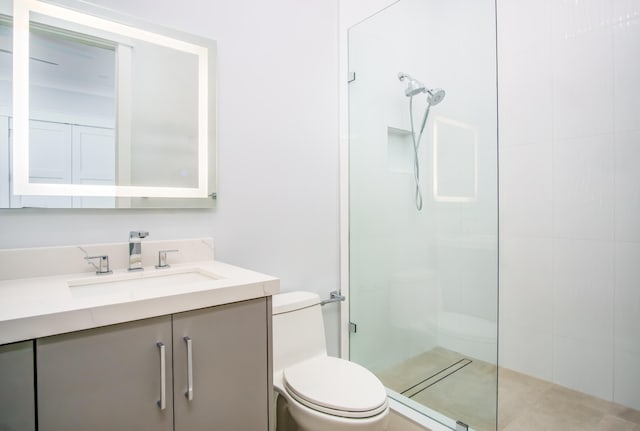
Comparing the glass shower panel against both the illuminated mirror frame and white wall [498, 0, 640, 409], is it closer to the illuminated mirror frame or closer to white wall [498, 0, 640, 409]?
white wall [498, 0, 640, 409]

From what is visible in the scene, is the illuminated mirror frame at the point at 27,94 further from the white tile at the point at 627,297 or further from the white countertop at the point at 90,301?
the white tile at the point at 627,297

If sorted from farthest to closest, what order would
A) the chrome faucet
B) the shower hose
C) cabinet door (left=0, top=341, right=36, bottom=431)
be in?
the shower hose, the chrome faucet, cabinet door (left=0, top=341, right=36, bottom=431)

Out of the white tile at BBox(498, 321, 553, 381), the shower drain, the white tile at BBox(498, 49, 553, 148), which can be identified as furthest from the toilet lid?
the white tile at BBox(498, 49, 553, 148)

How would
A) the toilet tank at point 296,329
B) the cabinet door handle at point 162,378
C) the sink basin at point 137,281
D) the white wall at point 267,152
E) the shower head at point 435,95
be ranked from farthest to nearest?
the shower head at point 435,95, the toilet tank at point 296,329, the white wall at point 267,152, the sink basin at point 137,281, the cabinet door handle at point 162,378

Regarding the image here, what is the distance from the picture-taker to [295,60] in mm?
1848

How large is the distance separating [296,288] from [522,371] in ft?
5.00

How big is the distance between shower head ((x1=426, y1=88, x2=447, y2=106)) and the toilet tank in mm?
1126

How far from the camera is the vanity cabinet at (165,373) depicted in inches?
31.1

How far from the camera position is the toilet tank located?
1535mm

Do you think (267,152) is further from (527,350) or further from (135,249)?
(527,350)

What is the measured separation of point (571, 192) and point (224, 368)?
2020 millimetres

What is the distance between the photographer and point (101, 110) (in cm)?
129

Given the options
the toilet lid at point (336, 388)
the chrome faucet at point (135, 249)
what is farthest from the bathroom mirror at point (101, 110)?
the toilet lid at point (336, 388)

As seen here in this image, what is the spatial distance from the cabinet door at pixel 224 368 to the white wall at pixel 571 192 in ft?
5.84
